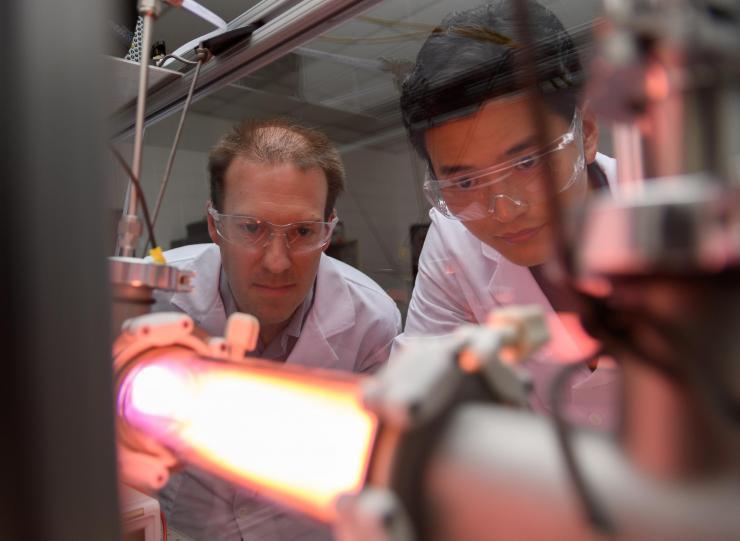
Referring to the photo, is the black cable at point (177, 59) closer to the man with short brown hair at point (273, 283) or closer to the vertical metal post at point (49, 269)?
the man with short brown hair at point (273, 283)

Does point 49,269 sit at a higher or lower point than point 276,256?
higher

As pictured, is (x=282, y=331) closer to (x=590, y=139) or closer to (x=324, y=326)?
(x=324, y=326)

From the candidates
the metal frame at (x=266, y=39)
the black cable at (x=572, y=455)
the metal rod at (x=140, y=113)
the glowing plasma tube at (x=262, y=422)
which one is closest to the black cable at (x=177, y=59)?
the metal frame at (x=266, y=39)

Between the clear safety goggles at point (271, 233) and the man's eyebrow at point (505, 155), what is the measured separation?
0.39 metres

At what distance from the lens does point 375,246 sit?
9.44ft

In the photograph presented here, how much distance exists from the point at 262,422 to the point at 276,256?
103 centimetres

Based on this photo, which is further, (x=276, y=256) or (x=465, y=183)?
(x=276, y=256)

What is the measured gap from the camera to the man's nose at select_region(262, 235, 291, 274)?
1485mm

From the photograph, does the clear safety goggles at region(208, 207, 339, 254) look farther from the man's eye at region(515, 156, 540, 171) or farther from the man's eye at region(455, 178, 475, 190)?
the man's eye at region(515, 156, 540, 171)

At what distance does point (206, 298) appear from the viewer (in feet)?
5.31

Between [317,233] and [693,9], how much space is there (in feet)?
4.30

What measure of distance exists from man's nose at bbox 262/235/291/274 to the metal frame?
0.43m

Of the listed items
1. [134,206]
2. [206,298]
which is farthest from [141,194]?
[206,298]

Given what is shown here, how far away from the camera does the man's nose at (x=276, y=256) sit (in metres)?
1.49
